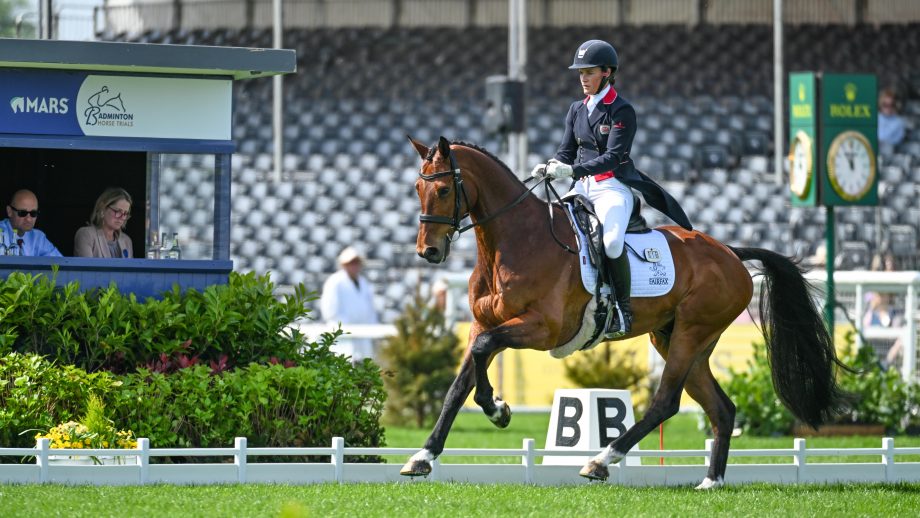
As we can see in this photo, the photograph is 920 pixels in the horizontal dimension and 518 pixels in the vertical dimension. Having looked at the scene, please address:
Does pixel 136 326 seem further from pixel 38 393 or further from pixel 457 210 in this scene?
pixel 457 210

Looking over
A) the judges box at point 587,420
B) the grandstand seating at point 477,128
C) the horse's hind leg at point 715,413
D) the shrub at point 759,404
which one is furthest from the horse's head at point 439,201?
A: the grandstand seating at point 477,128

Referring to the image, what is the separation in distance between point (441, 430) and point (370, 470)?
3.15 feet

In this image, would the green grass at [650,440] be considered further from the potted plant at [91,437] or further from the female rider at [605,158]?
the female rider at [605,158]

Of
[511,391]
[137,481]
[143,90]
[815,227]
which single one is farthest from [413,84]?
[137,481]

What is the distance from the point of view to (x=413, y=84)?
28656mm

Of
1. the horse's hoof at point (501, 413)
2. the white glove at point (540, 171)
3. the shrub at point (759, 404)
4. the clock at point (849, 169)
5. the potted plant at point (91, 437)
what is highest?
the clock at point (849, 169)

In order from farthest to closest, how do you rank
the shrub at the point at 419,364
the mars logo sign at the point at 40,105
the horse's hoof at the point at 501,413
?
the shrub at the point at 419,364
the mars logo sign at the point at 40,105
the horse's hoof at the point at 501,413

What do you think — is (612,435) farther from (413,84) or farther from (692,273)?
(413,84)

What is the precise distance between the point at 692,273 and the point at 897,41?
20112 mm

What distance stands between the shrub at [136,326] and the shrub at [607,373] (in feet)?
23.1

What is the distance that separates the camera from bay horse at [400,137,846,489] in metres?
9.12

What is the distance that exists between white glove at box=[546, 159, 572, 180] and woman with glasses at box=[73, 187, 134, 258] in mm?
3393

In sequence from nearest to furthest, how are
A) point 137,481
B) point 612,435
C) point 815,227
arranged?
point 137,481 → point 612,435 → point 815,227

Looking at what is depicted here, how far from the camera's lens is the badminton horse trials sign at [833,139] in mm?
16281
